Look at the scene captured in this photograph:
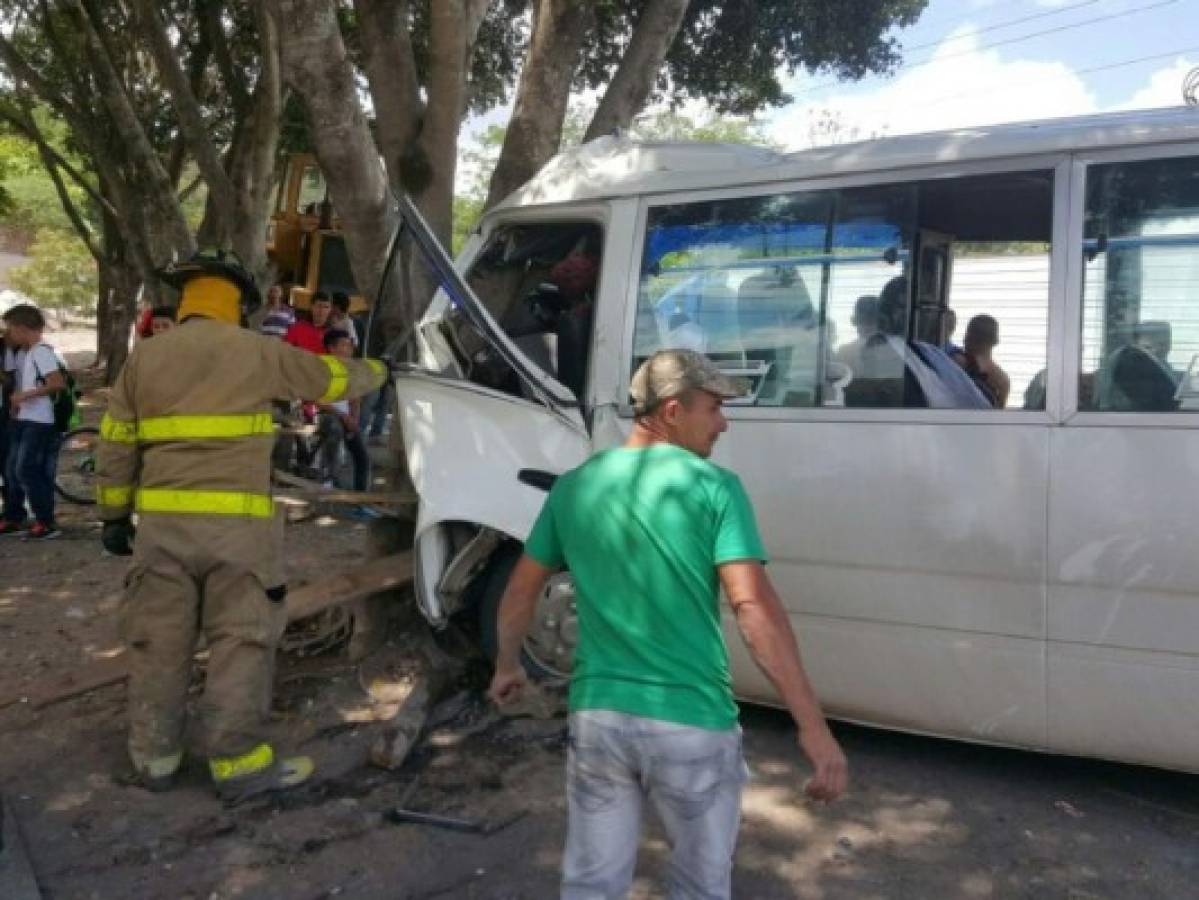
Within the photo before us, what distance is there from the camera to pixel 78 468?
10.6 meters

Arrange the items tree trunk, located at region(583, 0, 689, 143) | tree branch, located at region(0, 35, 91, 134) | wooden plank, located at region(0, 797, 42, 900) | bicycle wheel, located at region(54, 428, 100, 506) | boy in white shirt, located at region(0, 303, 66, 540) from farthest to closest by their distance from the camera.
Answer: tree branch, located at region(0, 35, 91, 134)
bicycle wheel, located at region(54, 428, 100, 506)
boy in white shirt, located at region(0, 303, 66, 540)
tree trunk, located at region(583, 0, 689, 143)
wooden plank, located at region(0, 797, 42, 900)

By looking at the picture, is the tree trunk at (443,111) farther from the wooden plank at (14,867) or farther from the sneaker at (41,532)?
the sneaker at (41,532)

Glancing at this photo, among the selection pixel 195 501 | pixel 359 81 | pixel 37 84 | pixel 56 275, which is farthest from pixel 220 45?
pixel 56 275

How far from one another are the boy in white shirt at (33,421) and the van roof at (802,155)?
4587 millimetres

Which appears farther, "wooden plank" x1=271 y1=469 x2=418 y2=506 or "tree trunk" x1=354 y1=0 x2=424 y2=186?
"tree trunk" x1=354 y1=0 x2=424 y2=186

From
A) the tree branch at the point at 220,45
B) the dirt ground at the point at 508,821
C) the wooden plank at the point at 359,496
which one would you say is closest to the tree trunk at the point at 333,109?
the wooden plank at the point at 359,496

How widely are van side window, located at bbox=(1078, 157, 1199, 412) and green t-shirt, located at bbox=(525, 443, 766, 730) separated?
1.77m

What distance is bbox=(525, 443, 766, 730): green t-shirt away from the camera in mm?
2268

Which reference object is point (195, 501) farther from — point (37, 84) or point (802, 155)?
point (37, 84)

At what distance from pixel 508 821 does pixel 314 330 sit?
7610 mm

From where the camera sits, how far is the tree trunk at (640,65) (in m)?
6.21

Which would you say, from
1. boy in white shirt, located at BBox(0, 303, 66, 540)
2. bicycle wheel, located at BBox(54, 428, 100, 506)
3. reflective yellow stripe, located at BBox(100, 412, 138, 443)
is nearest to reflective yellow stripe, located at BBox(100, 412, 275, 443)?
reflective yellow stripe, located at BBox(100, 412, 138, 443)

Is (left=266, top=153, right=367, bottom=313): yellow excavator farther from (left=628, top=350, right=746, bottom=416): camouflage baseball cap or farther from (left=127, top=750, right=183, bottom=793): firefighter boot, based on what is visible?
(left=628, top=350, right=746, bottom=416): camouflage baseball cap

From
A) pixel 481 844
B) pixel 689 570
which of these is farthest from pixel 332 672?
pixel 689 570
